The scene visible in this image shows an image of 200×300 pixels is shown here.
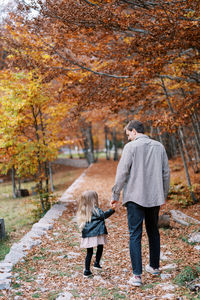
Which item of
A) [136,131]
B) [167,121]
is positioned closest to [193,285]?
[136,131]

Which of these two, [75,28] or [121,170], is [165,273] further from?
[75,28]

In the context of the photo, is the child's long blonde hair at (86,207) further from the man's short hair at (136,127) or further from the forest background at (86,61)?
the forest background at (86,61)

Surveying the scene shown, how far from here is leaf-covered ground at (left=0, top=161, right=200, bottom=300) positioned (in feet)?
10.8

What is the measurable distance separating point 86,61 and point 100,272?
18.7 ft

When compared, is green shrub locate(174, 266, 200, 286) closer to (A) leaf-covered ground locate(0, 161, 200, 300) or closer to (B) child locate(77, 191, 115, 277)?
(A) leaf-covered ground locate(0, 161, 200, 300)

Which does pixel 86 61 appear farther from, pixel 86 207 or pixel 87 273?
pixel 87 273

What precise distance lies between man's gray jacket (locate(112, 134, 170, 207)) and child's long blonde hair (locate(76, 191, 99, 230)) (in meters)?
0.55

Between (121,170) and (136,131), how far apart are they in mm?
534

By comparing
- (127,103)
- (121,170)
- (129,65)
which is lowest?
(121,170)

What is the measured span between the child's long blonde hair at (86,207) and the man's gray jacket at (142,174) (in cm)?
55

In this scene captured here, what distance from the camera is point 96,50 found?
7.07 m

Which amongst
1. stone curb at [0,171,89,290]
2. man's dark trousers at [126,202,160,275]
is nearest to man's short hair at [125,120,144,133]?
man's dark trousers at [126,202,160,275]

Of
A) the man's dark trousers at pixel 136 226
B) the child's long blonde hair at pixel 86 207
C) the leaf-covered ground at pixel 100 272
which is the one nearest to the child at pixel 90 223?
the child's long blonde hair at pixel 86 207

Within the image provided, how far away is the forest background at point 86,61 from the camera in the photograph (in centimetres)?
511
